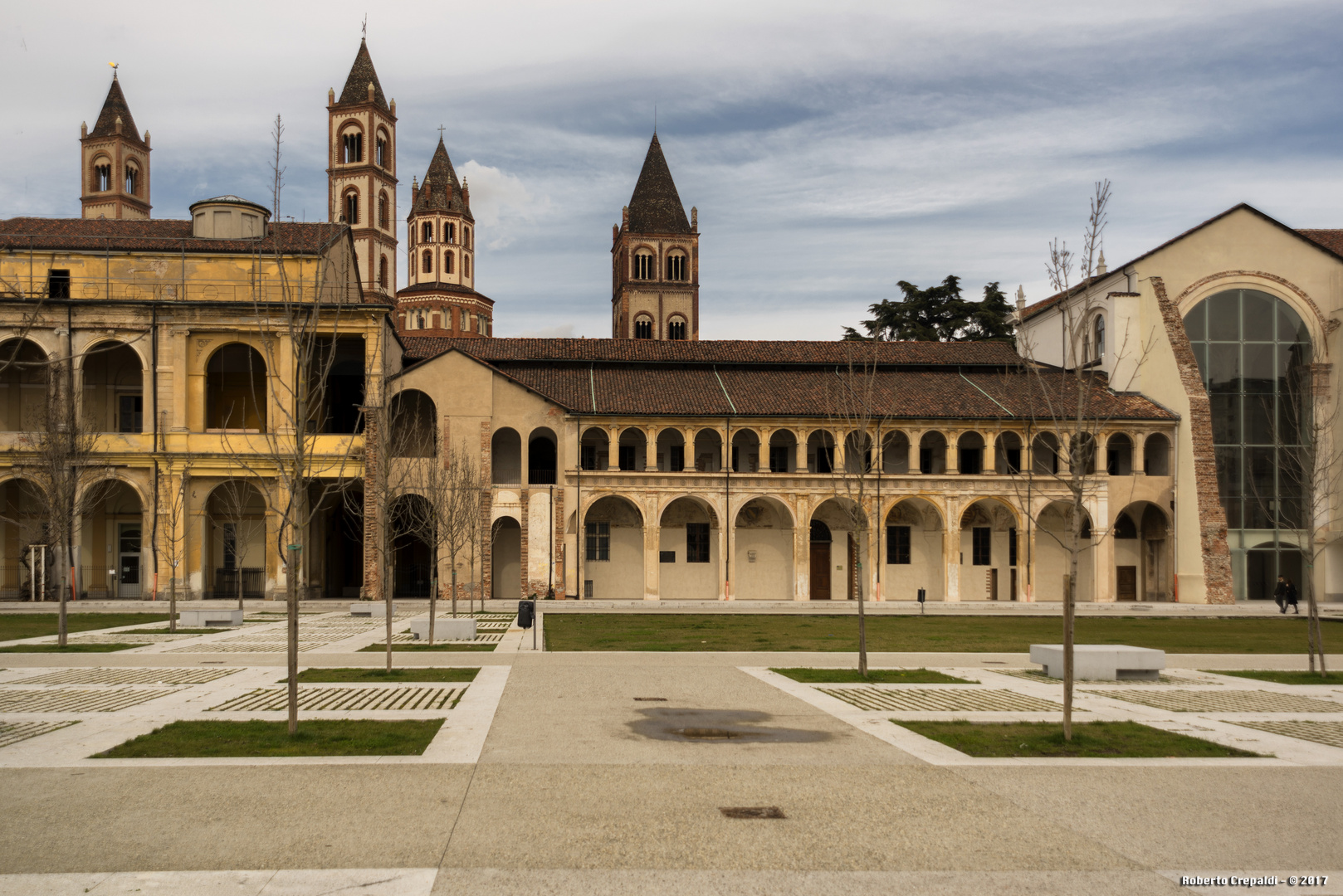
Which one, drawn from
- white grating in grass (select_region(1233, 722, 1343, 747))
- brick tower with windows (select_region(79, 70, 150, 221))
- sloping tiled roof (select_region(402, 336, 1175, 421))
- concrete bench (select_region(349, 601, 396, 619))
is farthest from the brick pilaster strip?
brick tower with windows (select_region(79, 70, 150, 221))

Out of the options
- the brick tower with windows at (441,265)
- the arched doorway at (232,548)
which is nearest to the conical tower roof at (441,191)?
the brick tower with windows at (441,265)

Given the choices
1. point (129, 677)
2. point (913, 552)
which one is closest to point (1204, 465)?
point (913, 552)

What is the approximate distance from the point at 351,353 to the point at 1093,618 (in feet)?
107

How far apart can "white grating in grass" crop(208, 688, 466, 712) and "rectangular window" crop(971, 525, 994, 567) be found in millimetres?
35957

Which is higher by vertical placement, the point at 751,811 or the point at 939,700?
the point at 751,811

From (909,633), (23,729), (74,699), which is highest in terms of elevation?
(23,729)

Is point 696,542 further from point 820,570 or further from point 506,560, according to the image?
point 506,560

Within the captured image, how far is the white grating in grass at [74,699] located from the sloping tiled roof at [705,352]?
113 feet

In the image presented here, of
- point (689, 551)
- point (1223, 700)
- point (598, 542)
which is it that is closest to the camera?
point (1223, 700)

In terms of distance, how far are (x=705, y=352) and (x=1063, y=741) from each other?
4030 cm

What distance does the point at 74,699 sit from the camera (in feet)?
48.9

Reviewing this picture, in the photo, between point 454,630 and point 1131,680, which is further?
point 454,630

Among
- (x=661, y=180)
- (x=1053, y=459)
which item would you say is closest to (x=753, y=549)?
(x=1053, y=459)

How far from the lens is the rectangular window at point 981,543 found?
47.7 meters
